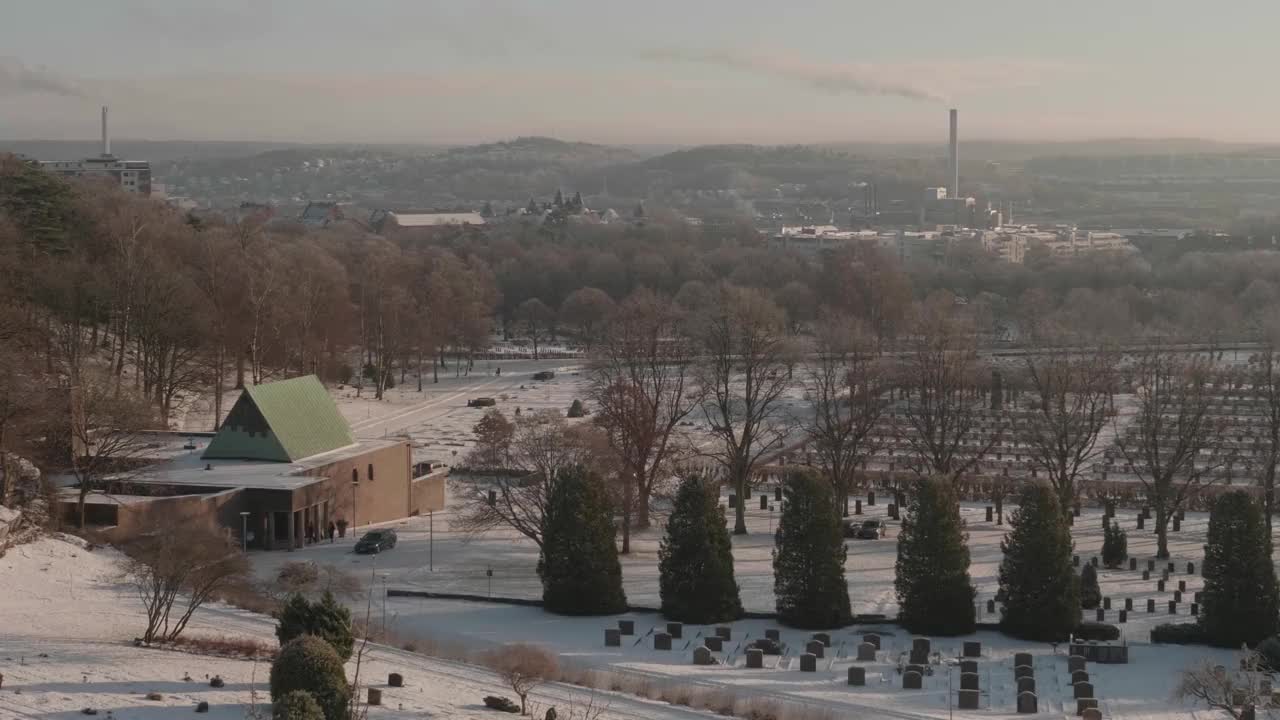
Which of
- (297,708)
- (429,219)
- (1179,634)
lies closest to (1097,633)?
(1179,634)

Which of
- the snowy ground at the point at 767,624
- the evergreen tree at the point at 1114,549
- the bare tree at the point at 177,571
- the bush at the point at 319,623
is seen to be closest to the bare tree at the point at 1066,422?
the snowy ground at the point at 767,624

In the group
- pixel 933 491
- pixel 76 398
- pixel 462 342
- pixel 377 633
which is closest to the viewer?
pixel 377 633

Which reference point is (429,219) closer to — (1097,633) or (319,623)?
(1097,633)

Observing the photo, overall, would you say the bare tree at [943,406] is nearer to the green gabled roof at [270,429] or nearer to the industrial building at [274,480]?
the industrial building at [274,480]

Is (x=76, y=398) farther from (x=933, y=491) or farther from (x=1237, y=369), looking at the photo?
(x=1237, y=369)

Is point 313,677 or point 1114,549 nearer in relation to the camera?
point 313,677

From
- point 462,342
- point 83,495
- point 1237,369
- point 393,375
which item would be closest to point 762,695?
point 83,495
